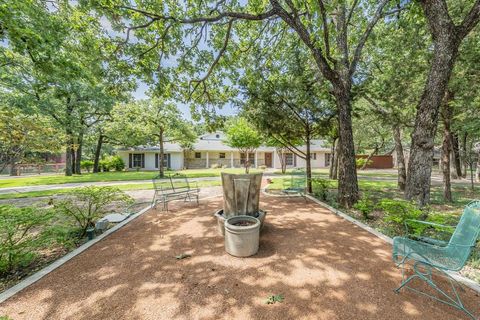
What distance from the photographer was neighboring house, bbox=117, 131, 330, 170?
26.3m

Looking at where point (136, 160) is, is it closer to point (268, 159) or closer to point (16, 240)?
point (268, 159)

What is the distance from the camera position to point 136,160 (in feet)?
86.7

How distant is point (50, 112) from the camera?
1689cm

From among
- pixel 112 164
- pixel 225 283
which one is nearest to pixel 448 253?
pixel 225 283

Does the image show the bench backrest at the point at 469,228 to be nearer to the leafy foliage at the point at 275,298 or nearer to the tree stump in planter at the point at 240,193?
the leafy foliage at the point at 275,298

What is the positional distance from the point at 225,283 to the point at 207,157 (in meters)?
25.7

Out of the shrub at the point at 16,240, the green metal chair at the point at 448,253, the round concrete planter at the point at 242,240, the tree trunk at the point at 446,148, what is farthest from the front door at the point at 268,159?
the shrub at the point at 16,240

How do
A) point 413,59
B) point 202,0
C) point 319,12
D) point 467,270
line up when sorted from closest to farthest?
point 467,270, point 319,12, point 202,0, point 413,59

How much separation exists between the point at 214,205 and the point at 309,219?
132 inches

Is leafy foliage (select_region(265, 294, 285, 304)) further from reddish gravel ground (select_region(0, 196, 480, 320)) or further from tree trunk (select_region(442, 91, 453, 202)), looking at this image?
tree trunk (select_region(442, 91, 453, 202))

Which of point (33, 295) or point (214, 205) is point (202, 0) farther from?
point (33, 295)

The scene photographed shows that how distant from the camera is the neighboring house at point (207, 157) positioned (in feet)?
86.3

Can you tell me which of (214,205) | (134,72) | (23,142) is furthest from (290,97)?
(23,142)

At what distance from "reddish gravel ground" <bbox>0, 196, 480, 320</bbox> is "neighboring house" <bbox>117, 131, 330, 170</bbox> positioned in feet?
67.0
